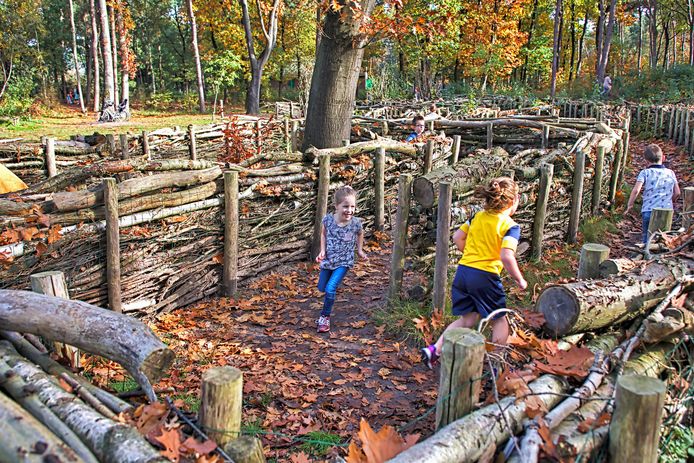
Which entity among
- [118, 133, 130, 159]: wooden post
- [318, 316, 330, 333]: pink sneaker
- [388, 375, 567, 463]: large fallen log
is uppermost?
Answer: [118, 133, 130, 159]: wooden post

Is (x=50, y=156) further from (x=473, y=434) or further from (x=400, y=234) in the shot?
(x=473, y=434)

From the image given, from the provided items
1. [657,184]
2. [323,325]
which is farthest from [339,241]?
[657,184]

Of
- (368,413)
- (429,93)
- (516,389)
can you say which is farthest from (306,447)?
(429,93)

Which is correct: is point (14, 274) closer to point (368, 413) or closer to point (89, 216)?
point (89, 216)

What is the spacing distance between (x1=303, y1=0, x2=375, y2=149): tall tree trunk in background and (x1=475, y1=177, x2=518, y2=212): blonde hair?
5.51 metres

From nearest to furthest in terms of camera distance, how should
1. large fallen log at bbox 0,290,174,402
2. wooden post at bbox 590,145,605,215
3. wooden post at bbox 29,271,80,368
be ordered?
large fallen log at bbox 0,290,174,402
wooden post at bbox 29,271,80,368
wooden post at bbox 590,145,605,215

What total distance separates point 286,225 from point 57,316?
433cm

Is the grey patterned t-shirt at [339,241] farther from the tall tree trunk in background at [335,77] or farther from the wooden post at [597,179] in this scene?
the wooden post at [597,179]

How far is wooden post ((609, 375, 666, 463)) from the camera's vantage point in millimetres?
2199

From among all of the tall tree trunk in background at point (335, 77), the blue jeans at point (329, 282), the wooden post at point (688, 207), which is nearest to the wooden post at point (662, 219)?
the wooden post at point (688, 207)

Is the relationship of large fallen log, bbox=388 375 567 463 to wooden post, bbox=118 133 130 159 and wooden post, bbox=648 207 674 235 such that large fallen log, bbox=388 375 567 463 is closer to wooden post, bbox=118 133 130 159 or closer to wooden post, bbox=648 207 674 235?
wooden post, bbox=648 207 674 235

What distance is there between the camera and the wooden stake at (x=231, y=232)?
644 centimetres

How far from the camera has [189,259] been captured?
6277 mm

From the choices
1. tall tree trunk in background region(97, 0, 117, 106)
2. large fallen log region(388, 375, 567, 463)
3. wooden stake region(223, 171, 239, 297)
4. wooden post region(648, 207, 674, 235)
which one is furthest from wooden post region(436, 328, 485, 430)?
tall tree trunk in background region(97, 0, 117, 106)
